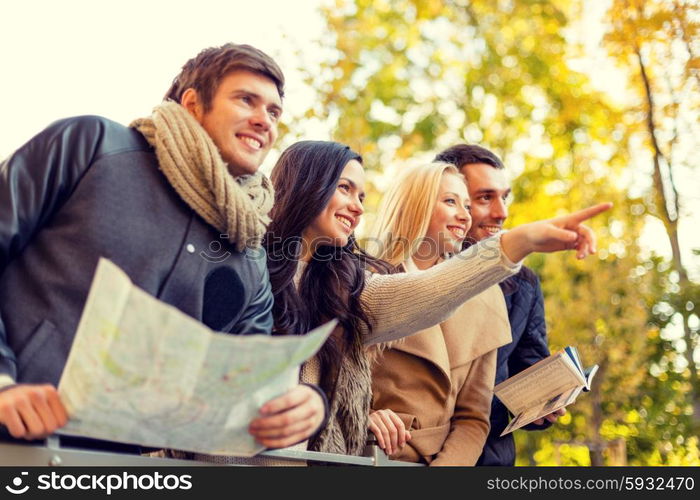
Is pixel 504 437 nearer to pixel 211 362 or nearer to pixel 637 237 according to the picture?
pixel 211 362

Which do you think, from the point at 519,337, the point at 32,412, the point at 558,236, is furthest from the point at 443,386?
the point at 32,412

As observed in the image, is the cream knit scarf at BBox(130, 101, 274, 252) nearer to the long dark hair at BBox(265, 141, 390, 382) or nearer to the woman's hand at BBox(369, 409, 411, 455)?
the long dark hair at BBox(265, 141, 390, 382)

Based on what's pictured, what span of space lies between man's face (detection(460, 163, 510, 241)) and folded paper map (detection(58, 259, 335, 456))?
3.11 meters

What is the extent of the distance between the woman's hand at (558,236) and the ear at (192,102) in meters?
1.01

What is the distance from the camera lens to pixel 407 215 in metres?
4.35

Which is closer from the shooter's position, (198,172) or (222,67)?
(198,172)

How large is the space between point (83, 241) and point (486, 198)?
294 cm

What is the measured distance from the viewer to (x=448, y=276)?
10.2ft

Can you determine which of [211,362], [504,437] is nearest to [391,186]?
[504,437]

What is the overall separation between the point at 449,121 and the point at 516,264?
12916 mm

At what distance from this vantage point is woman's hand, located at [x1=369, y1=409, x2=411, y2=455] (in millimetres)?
3514

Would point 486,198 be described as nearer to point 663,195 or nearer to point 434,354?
point 434,354

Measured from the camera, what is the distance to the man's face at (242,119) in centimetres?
269

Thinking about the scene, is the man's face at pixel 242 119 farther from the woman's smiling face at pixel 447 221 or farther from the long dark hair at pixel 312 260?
the woman's smiling face at pixel 447 221
